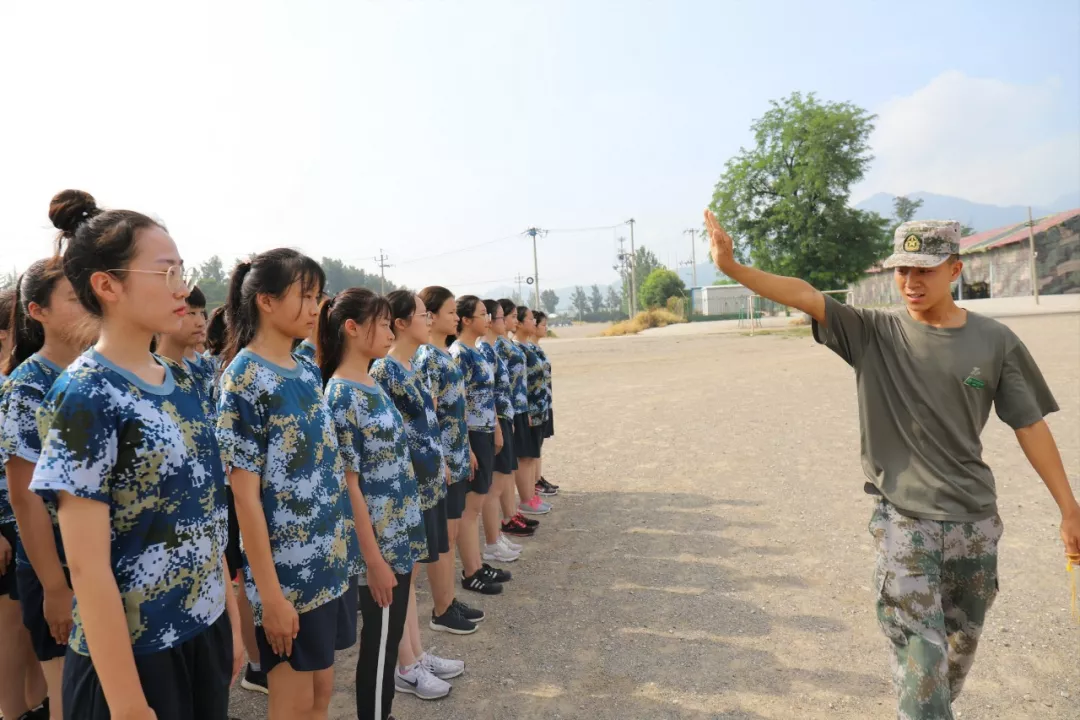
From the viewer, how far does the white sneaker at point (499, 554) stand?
4949mm

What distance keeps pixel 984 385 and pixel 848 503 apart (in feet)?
12.1

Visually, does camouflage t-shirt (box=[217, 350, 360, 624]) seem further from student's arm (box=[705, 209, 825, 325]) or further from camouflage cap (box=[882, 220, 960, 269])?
camouflage cap (box=[882, 220, 960, 269])

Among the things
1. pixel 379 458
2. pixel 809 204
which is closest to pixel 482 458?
pixel 379 458

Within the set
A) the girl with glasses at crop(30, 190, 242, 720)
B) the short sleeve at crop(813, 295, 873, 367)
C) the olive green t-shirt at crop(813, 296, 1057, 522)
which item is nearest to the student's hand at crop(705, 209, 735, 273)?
the short sleeve at crop(813, 295, 873, 367)

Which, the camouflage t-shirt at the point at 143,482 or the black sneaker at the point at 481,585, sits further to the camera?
the black sneaker at the point at 481,585

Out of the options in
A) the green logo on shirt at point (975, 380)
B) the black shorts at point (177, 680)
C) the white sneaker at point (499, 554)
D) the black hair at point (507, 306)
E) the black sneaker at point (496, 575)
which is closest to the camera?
the black shorts at point (177, 680)

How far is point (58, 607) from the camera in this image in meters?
2.16

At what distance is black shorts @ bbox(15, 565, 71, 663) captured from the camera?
2328mm

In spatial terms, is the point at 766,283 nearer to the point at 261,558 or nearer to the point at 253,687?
the point at 261,558

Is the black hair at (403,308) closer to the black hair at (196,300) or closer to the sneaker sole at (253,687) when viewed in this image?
the black hair at (196,300)

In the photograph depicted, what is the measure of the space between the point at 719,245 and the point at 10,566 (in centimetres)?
324

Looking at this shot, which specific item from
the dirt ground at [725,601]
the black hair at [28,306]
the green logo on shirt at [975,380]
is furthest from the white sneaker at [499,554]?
the green logo on shirt at [975,380]

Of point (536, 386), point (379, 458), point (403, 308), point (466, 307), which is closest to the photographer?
point (379, 458)

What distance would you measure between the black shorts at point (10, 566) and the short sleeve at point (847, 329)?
3.44 metres
